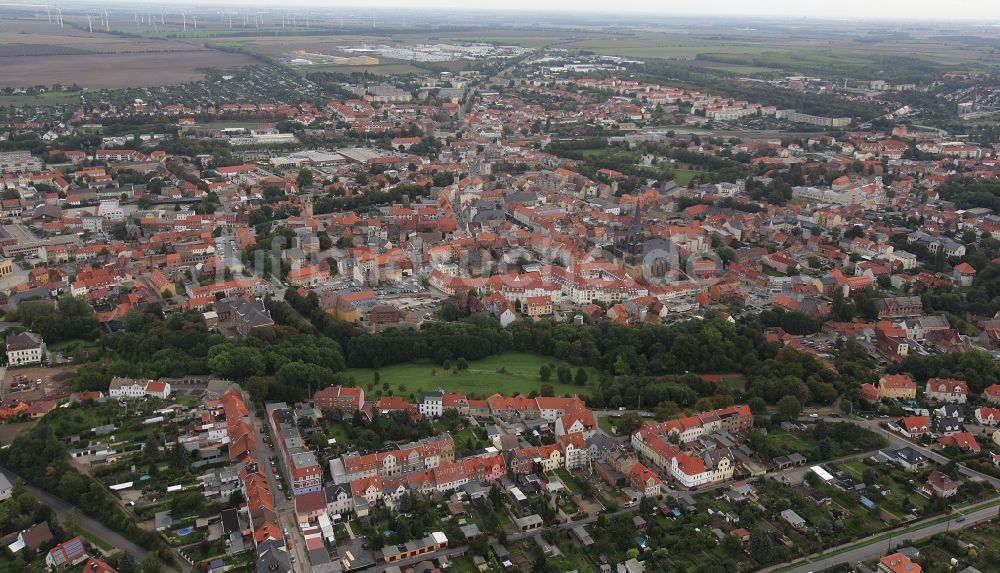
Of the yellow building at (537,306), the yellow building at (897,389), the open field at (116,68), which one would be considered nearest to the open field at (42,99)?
the open field at (116,68)

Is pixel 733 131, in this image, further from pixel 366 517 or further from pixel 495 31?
pixel 495 31

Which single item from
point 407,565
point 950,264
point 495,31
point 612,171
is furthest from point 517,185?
point 495,31

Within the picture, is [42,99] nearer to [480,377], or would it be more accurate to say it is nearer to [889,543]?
[480,377]

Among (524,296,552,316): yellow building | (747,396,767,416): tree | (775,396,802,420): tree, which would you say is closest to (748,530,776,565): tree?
(775,396,802,420): tree

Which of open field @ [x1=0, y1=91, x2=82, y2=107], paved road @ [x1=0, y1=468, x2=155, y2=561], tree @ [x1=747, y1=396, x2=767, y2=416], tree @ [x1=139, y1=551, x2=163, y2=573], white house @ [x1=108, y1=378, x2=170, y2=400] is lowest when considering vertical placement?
paved road @ [x1=0, y1=468, x2=155, y2=561]

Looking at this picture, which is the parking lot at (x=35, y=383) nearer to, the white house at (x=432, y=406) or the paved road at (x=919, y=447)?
the white house at (x=432, y=406)

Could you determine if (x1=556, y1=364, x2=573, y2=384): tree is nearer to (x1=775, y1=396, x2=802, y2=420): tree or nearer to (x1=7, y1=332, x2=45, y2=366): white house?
(x1=775, y1=396, x2=802, y2=420): tree
